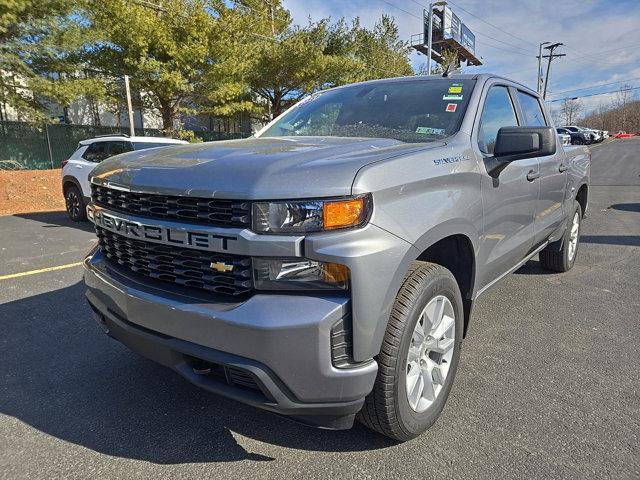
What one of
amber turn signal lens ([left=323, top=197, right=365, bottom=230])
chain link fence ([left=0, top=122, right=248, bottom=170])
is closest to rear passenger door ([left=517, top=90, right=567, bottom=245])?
amber turn signal lens ([left=323, top=197, right=365, bottom=230])

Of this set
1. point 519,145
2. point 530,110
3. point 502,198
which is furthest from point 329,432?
point 530,110

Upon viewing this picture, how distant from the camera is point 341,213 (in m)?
1.78

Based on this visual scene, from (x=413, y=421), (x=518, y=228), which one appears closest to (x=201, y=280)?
(x=413, y=421)

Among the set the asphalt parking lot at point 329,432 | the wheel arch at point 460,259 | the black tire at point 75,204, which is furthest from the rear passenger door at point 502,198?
the black tire at point 75,204

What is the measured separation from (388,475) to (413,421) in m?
0.27

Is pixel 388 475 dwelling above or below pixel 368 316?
below

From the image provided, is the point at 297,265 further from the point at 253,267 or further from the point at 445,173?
the point at 445,173

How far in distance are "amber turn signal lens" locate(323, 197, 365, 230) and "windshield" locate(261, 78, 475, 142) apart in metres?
1.00

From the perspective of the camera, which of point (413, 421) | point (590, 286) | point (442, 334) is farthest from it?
point (590, 286)

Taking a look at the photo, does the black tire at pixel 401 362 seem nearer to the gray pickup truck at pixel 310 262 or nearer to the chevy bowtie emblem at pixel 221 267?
the gray pickup truck at pixel 310 262

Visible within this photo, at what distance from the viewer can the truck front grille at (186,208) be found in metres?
1.82

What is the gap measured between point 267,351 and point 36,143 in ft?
62.8

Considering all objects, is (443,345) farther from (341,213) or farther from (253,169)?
(253,169)

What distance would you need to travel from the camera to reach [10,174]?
1398 centimetres
